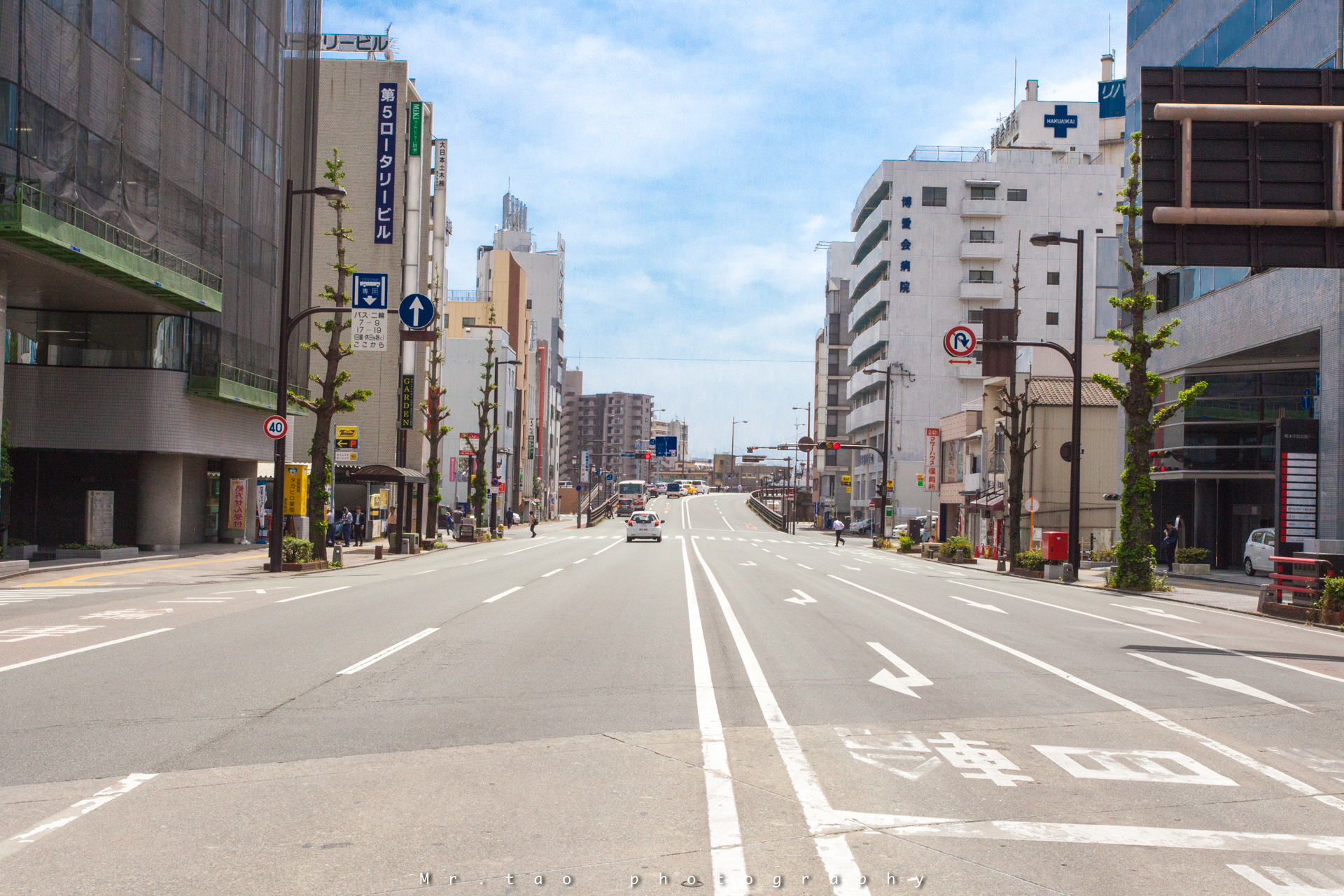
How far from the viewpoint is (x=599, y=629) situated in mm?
14016

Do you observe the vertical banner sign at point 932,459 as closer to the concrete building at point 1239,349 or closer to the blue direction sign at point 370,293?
the concrete building at point 1239,349

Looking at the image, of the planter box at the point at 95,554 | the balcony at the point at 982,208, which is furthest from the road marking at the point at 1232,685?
the balcony at the point at 982,208

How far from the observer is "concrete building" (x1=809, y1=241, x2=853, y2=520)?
115m

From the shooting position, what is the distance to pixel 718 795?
5930mm

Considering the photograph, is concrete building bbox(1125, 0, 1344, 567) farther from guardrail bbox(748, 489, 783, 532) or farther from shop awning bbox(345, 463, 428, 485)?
guardrail bbox(748, 489, 783, 532)

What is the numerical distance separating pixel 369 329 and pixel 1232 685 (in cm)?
2396

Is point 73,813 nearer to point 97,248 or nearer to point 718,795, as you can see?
point 718,795

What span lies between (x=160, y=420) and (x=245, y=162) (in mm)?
11641

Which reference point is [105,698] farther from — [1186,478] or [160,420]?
[1186,478]

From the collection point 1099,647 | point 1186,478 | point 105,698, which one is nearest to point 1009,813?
point 105,698

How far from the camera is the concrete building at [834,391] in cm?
11531

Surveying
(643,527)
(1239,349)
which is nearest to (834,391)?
(643,527)

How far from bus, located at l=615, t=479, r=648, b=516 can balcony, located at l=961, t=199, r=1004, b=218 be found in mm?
45668

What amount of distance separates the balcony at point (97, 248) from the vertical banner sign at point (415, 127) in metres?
32.4
